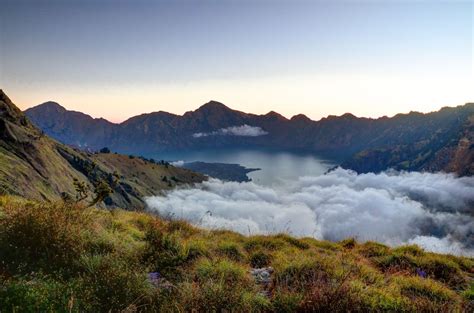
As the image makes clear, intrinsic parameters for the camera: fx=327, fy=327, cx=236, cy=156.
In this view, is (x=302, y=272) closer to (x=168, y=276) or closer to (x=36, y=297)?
(x=168, y=276)

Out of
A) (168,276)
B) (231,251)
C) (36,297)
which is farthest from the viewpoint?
(231,251)

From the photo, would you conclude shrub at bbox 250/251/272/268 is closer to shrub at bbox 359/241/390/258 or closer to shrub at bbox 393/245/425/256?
shrub at bbox 359/241/390/258

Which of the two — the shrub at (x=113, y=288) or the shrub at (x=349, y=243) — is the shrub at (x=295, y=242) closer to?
the shrub at (x=349, y=243)

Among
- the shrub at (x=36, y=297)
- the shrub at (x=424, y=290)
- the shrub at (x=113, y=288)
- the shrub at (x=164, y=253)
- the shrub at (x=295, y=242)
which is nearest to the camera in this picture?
the shrub at (x=36, y=297)

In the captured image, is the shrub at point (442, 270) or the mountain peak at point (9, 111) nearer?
the shrub at point (442, 270)

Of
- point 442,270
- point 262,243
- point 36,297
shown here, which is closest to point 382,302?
point 442,270

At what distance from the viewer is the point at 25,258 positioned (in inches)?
290

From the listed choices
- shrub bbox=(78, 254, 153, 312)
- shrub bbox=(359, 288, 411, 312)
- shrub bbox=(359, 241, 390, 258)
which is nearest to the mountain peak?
shrub bbox=(359, 241, 390, 258)

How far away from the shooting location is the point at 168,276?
841 centimetres

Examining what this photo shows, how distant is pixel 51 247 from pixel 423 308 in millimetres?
8273

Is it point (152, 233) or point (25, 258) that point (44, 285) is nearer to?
point (25, 258)

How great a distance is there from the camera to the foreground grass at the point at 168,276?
6.11 m

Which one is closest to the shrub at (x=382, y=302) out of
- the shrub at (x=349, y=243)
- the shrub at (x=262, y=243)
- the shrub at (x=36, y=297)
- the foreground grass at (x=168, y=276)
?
the foreground grass at (x=168, y=276)

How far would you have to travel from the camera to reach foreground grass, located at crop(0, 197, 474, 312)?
6.11 m
